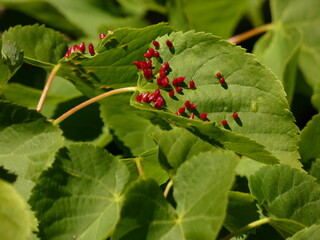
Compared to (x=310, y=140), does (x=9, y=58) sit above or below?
above

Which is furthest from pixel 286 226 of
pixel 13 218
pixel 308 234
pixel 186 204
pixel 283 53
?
pixel 283 53

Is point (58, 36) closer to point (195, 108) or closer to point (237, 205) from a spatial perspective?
point (195, 108)

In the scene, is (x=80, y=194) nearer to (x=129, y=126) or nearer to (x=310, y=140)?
(x=129, y=126)

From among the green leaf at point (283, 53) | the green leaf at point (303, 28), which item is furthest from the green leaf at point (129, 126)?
the green leaf at point (303, 28)

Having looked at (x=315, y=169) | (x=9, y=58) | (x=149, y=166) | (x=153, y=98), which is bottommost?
(x=315, y=169)

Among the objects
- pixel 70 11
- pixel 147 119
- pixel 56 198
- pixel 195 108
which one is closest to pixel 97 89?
pixel 147 119

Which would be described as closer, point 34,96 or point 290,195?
point 290,195
